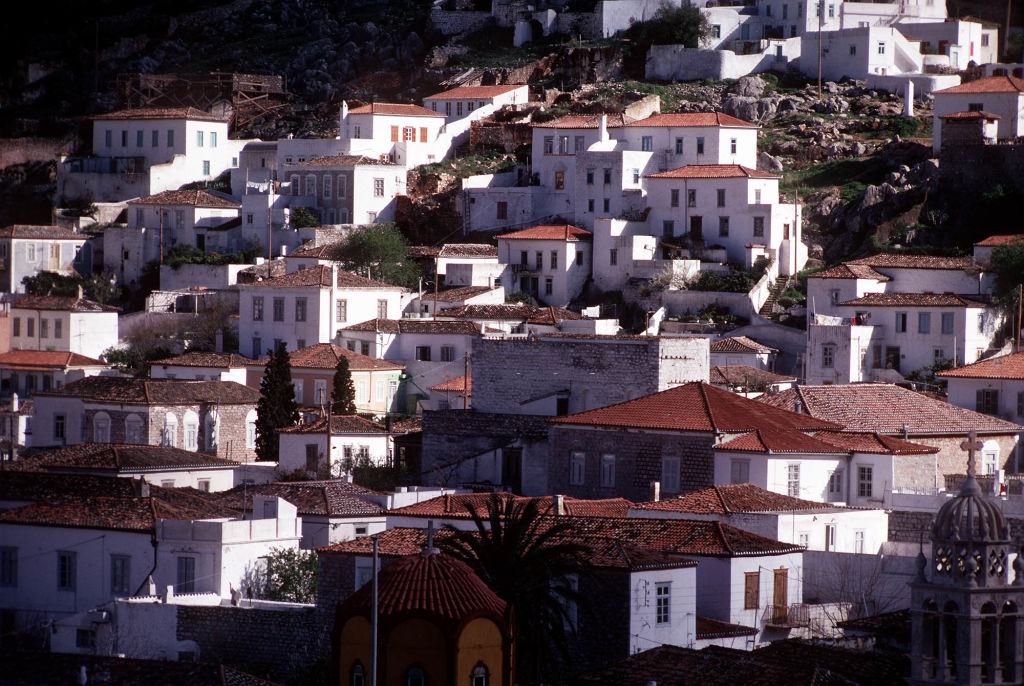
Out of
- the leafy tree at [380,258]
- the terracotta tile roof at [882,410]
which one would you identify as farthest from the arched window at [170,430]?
the terracotta tile roof at [882,410]

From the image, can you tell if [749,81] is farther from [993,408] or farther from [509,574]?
[509,574]

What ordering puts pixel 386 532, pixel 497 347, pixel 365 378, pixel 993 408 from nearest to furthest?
1. pixel 386 532
2. pixel 497 347
3. pixel 993 408
4. pixel 365 378

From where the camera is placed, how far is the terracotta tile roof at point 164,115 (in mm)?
91250

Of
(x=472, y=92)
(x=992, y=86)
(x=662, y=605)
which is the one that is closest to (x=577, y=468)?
(x=662, y=605)

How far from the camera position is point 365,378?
71.8 metres

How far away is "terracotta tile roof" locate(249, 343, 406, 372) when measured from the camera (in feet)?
236

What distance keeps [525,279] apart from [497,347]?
2226 cm

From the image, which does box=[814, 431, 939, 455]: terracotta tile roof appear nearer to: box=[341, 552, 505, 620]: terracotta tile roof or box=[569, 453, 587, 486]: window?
box=[569, 453, 587, 486]: window

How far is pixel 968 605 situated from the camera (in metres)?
32.5

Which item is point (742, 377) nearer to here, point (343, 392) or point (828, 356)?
point (828, 356)

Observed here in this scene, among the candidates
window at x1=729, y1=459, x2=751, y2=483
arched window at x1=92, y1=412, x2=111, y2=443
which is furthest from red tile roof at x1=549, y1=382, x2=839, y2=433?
arched window at x1=92, y1=412, x2=111, y2=443

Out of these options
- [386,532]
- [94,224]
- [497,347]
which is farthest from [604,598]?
[94,224]

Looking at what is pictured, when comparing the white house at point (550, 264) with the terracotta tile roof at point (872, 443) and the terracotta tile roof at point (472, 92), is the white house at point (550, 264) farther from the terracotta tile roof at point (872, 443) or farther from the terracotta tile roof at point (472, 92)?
the terracotta tile roof at point (872, 443)

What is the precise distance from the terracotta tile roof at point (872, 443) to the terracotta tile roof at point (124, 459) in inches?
581
